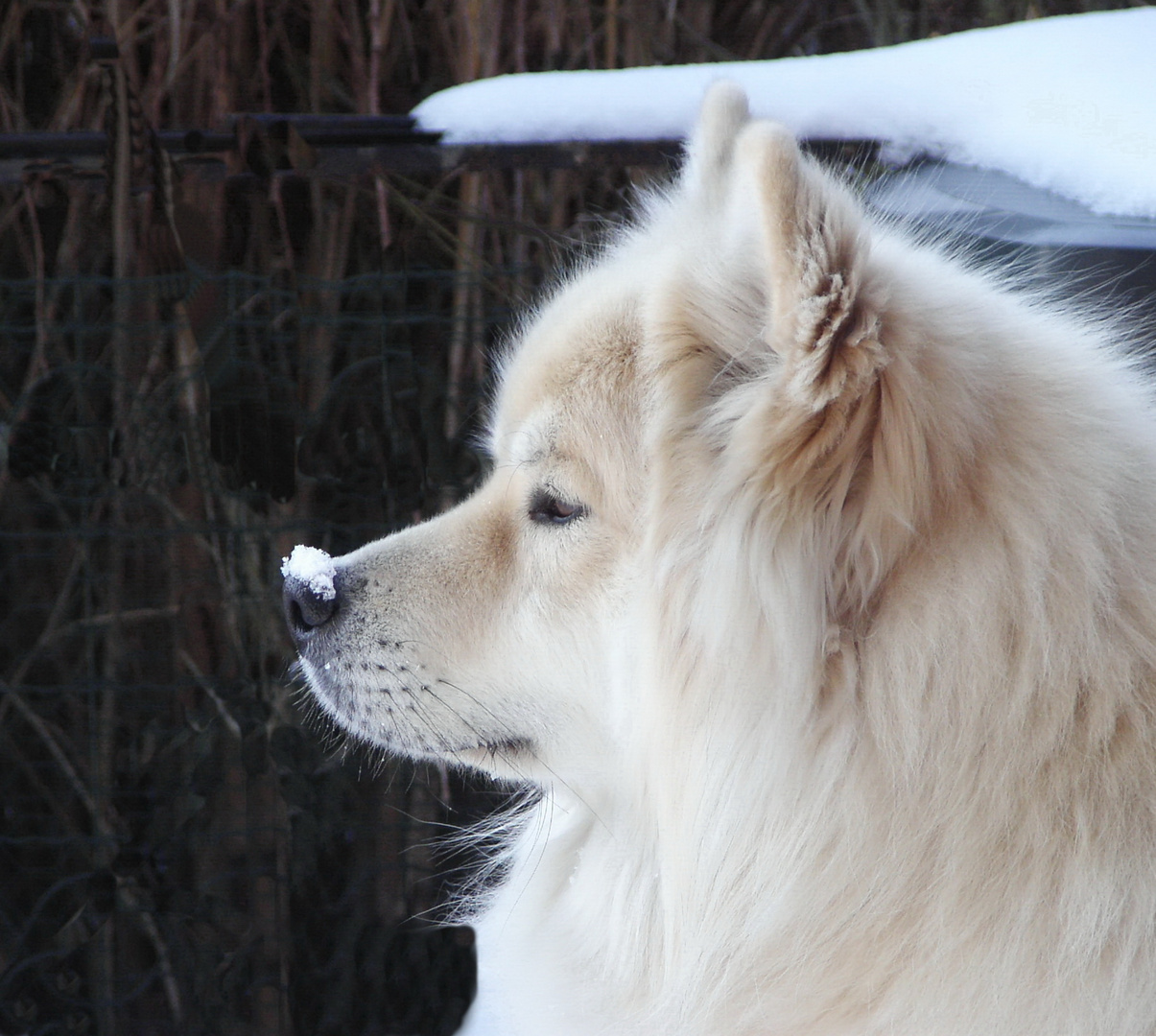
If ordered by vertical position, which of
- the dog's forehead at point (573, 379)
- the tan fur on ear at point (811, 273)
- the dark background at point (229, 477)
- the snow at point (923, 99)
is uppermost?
the snow at point (923, 99)

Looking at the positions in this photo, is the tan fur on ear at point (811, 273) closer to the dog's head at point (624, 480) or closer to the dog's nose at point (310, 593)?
the dog's head at point (624, 480)

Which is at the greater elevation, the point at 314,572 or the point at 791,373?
the point at 791,373

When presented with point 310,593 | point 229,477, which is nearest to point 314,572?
point 310,593

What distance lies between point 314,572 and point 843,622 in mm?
863

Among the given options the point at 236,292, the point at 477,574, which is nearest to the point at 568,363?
the point at 477,574

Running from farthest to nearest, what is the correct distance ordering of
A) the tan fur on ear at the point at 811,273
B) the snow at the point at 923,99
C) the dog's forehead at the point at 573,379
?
1. the snow at the point at 923,99
2. the dog's forehead at the point at 573,379
3. the tan fur on ear at the point at 811,273

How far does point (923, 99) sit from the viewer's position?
273 cm

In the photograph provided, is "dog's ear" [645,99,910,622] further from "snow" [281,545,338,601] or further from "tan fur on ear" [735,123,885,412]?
"snow" [281,545,338,601]

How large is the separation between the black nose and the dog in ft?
0.85

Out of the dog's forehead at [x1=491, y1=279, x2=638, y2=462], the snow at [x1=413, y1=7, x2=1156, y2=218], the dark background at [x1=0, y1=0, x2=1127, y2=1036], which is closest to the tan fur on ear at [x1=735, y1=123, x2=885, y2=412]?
the dog's forehead at [x1=491, y1=279, x2=638, y2=462]

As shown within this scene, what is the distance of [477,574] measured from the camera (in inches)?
63.5

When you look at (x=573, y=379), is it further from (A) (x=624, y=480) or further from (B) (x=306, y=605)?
(B) (x=306, y=605)

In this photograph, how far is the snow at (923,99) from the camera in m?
2.39

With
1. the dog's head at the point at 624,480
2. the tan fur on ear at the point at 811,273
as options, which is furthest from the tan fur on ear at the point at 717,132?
the tan fur on ear at the point at 811,273
